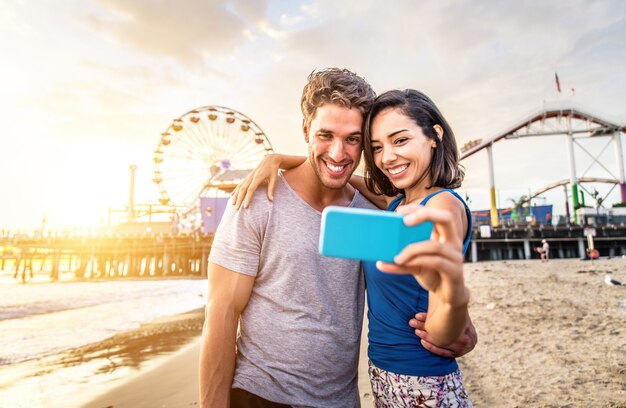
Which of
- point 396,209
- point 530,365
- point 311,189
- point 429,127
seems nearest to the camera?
point 396,209

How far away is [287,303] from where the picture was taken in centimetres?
152

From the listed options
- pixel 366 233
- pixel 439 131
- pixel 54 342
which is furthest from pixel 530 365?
pixel 54 342

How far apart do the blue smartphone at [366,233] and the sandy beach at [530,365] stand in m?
2.91

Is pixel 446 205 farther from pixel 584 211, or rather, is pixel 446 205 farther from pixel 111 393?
pixel 584 211

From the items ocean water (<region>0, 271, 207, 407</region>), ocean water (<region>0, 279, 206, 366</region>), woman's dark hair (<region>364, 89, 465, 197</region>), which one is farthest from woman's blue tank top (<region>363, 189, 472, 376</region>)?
ocean water (<region>0, 279, 206, 366</region>)

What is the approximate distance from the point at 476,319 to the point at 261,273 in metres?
5.93

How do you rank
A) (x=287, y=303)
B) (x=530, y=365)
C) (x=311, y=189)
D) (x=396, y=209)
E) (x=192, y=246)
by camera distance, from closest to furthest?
(x=396, y=209)
(x=287, y=303)
(x=311, y=189)
(x=530, y=365)
(x=192, y=246)

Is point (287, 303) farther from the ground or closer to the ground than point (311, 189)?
closer to the ground

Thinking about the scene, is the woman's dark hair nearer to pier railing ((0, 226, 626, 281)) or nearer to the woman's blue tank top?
the woman's blue tank top

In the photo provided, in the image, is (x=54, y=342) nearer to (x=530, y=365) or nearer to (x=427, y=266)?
(x=530, y=365)

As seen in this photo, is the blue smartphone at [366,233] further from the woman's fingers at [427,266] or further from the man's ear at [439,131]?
the man's ear at [439,131]

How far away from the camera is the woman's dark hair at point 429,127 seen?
168cm

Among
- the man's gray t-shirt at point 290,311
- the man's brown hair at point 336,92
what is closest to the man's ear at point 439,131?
the man's brown hair at point 336,92

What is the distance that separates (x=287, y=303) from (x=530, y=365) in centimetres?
372
